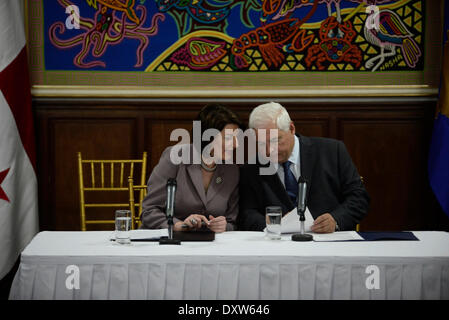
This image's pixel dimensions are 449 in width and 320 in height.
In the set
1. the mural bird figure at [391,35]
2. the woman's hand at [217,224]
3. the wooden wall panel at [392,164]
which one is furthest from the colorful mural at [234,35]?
the woman's hand at [217,224]

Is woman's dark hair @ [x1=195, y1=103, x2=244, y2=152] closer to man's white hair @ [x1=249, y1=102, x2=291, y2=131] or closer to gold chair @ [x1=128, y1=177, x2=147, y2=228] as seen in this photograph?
man's white hair @ [x1=249, y1=102, x2=291, y2=131]

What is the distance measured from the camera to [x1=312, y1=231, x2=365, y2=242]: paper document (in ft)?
7.23

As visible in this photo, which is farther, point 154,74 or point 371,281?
point 154,74

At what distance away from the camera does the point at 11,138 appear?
3619 millimetres

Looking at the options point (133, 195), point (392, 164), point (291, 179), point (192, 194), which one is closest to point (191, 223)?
point (192, 194)

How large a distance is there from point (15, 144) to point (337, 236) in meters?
2.46

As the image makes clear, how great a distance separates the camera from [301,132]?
4.12 metres

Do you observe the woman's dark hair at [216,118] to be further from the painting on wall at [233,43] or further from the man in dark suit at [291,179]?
the painting on wall at [233,43]

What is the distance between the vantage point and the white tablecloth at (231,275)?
186cm
